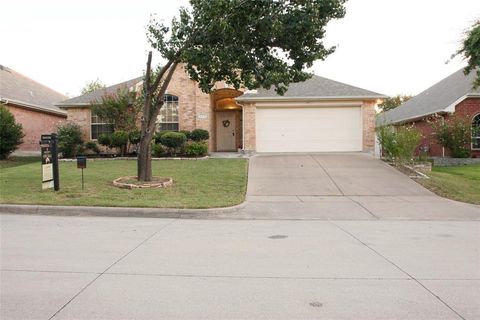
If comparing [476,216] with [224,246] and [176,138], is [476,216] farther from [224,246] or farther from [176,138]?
[176,138]

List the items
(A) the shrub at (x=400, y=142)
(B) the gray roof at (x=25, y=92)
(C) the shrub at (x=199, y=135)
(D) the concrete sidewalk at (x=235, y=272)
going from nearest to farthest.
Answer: (D) the concrete sidewalk at (x=235, y=272) → (A) the shrub at (x=400, y=142) → (C) the shrub at (x=199, y=135) → (B) the gray roof at (x=25, y=92)

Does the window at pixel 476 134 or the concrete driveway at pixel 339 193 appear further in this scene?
the window at pixel 476 134

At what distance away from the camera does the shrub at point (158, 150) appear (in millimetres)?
22031

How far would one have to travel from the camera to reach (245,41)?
1341cm

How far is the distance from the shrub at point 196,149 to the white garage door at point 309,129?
3164 millimetres

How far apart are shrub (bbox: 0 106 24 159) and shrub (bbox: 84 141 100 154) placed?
11.5 feet

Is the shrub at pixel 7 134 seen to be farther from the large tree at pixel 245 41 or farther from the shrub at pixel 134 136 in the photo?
the large tree at pixel 245 41

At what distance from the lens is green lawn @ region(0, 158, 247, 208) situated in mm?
11578

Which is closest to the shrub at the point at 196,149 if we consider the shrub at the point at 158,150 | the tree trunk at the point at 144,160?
the shrub at the point at 158,150

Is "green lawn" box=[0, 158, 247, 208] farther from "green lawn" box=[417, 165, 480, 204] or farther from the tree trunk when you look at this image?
"green lawn" box=[417, 165, 480, 204]

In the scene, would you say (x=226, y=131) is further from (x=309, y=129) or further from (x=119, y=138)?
(x=119, y=138)

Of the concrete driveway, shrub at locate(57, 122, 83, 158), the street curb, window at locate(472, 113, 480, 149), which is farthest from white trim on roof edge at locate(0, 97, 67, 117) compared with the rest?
window at locate(472, 113, 480, 149)

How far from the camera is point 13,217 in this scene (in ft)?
33.0

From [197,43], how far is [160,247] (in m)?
8.00
